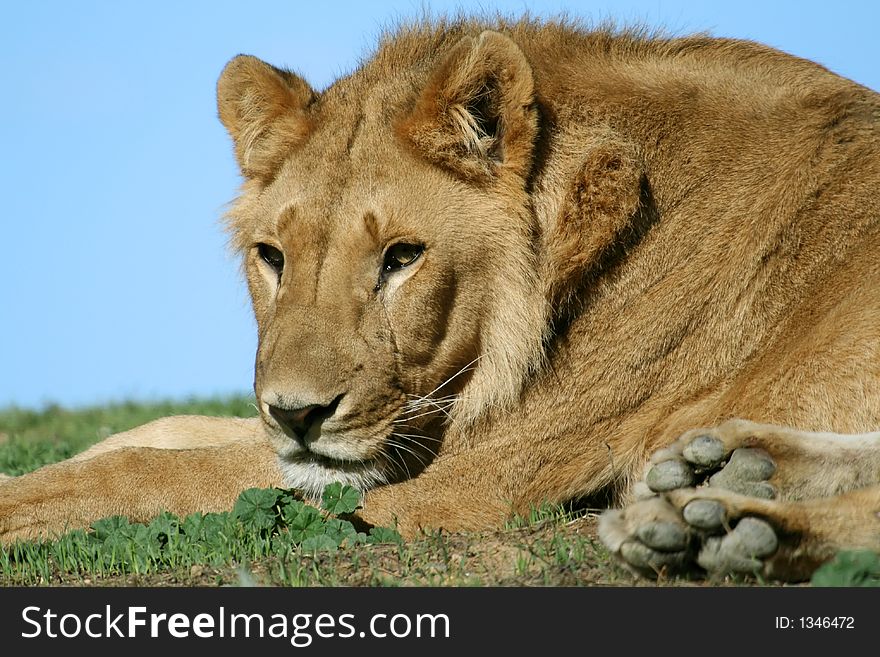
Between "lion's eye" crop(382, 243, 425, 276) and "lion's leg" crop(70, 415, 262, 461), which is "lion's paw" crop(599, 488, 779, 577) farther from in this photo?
"lion's leg" crop(70, 415, 262, 461)

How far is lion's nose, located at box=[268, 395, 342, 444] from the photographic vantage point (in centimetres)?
455

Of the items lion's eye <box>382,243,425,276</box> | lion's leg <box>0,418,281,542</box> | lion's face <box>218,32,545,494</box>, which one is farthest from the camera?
lion's leg <box>0,418,281,542</box>

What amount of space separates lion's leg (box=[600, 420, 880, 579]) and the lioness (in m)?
0.27

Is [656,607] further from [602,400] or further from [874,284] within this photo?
[874,284]

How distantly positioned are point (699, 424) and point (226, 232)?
8.00 ft

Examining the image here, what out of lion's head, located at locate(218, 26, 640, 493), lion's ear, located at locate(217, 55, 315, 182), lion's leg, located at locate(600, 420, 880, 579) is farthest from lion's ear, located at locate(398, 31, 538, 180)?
lion's leg, located at locate(600, 420, 880, 579)

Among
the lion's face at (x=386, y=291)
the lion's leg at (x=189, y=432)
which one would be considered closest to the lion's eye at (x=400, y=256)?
the lion's face at (x=386, y=291)

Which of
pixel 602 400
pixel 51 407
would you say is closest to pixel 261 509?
pixel 602 400

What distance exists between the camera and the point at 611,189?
486 centimetres

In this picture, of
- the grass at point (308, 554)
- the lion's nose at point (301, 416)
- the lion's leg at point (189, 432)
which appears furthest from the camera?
the lion's leg at point (189, 432)

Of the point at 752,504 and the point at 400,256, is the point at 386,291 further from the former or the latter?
the point at 752,504

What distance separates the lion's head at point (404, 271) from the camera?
15.3ft

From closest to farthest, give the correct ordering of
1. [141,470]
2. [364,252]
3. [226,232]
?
[364,252] → [141,470] → [226,232]

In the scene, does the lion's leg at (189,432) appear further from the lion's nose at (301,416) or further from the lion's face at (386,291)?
the lion's nose at (301,416)
